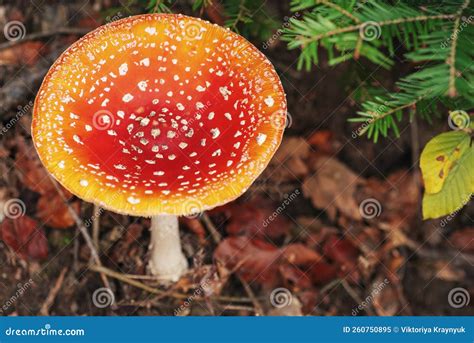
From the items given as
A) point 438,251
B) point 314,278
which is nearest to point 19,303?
point 314,278

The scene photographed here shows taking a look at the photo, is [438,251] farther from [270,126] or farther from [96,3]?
[96,3]

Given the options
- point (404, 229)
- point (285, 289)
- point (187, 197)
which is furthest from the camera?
point (404, 229)

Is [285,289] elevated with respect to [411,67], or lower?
lower

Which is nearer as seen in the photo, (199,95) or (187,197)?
(187,197)
